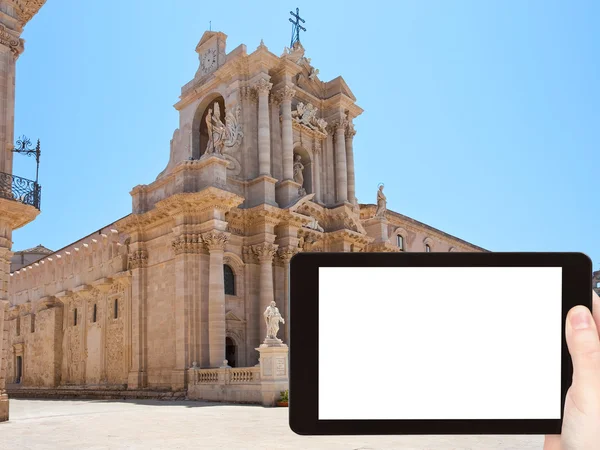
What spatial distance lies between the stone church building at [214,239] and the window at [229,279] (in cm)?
→ 8

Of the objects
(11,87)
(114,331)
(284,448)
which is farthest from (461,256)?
(114,331)

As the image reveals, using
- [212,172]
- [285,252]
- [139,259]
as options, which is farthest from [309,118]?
[139,259]

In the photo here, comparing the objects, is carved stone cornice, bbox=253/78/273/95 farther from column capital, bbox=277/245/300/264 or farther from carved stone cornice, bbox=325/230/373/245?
carved stone cornice, bbox=325/230/373/245

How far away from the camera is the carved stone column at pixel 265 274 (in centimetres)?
3034

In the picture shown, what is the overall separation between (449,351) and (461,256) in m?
0.24

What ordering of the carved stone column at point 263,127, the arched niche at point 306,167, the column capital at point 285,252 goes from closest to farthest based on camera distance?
the column capital at point 285,252 → the carved stone column at point 263,127 → the arched niche at point 306,167

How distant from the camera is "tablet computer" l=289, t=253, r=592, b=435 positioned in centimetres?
147

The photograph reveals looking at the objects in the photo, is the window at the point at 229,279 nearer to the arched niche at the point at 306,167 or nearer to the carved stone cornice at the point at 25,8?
Answer: the arched niche at the point at 306,167

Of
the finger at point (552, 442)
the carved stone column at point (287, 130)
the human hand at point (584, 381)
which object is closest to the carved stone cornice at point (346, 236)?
the carved stone column at point (287, 130)

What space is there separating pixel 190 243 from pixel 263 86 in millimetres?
9833

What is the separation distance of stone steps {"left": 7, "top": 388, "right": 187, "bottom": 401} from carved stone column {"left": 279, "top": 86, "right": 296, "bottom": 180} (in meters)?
13.3

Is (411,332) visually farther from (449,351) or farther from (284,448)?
(284,448)

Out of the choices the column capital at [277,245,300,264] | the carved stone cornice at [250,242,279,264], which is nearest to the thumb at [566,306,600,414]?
the carved stone cornice at [250,242,279,264]

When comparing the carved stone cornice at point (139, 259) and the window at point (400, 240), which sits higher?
the window at point (400, 240)
